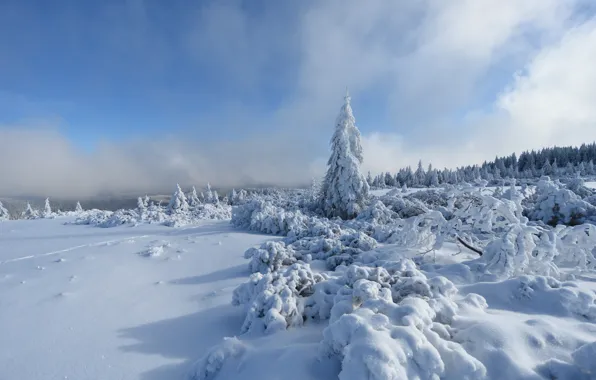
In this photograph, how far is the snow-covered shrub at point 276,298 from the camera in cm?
364

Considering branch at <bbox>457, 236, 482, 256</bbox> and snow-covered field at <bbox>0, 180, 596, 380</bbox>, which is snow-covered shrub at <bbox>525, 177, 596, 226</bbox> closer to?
snow-covered field at <bbox>0, 180, 596, 380</bbox>

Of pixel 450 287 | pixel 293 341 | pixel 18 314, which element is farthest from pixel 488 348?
pixel 18 314

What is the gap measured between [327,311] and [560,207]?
1198cm

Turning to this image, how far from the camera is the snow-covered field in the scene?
2500 millimetres

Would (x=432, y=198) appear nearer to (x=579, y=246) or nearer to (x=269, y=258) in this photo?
(x=579, y=246)

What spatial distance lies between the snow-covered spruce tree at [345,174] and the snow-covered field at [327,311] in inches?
462

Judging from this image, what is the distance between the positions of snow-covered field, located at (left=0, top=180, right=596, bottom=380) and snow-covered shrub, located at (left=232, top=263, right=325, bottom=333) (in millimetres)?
20

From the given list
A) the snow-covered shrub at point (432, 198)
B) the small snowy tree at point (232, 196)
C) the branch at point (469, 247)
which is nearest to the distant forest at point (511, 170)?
the small snowy tree at point (232, 196)

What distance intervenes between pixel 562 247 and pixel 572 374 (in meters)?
3.41

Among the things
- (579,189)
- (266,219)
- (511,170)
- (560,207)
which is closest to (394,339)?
(266,219)

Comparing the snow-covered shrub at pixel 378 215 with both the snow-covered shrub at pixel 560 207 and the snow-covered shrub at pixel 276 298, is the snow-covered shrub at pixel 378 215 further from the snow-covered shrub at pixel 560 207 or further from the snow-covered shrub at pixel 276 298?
the snow-covered shrub at pixel 276 298

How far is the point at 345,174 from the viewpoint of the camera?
19609mm

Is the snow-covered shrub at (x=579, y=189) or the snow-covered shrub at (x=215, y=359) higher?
the snow-covered shrub at (x=579, y=189)

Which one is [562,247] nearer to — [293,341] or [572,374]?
[572,374]
